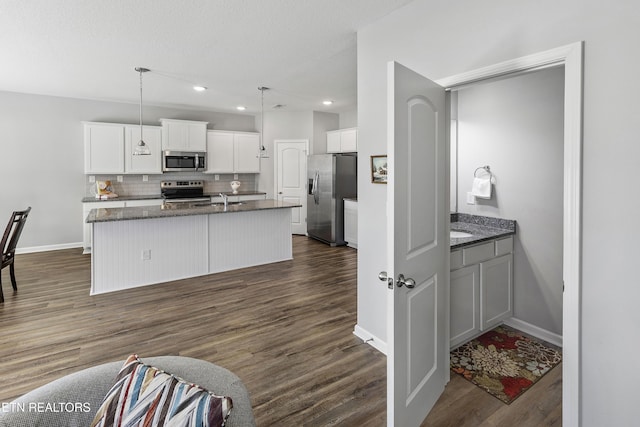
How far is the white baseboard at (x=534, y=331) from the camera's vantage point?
9.21 feet

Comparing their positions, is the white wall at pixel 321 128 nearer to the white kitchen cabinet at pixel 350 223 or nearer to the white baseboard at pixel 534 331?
the white kitchen cabinet at pixel 350 223

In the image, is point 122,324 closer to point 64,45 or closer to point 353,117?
point 64,45

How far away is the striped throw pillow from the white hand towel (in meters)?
2.96

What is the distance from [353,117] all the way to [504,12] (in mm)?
5552

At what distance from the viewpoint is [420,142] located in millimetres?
1825

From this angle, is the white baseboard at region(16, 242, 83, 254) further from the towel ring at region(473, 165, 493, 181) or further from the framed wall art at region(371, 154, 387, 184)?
the towel ring at region(473, 165, 493, 181)

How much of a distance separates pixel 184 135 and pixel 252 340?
504 cm

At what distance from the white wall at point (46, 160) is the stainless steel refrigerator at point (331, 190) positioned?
12.4ft

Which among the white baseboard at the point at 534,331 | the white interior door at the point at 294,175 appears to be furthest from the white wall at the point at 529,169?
the white interior door at the point at 294,175

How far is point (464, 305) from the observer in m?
2.64

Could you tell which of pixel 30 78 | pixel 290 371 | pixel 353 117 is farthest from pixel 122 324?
pixel 353 117

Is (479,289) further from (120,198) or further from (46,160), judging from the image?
(46,160)

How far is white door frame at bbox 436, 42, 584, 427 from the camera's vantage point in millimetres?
1542

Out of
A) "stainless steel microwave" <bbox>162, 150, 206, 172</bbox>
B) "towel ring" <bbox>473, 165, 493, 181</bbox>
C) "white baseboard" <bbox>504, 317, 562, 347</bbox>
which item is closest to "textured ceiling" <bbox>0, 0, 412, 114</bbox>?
"stainless steel microwave" <bbox>162, 150, 206, 172</bbox>
